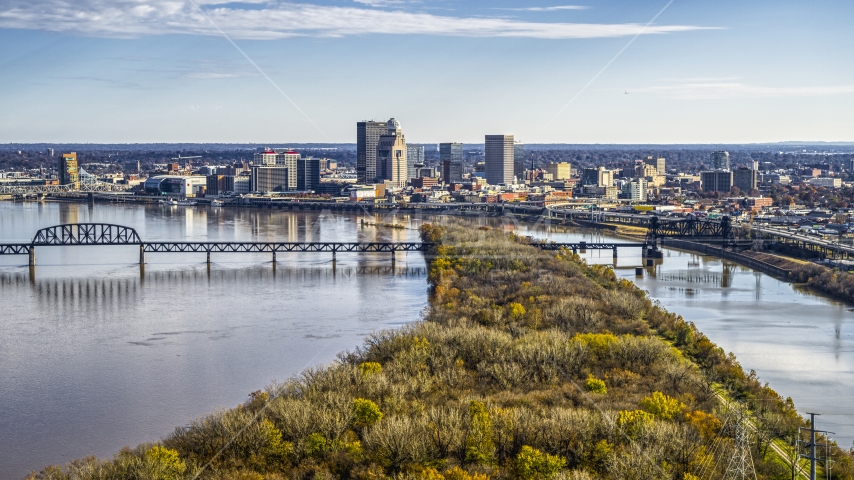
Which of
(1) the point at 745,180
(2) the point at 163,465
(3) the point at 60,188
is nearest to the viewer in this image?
(2) the point at 163,465

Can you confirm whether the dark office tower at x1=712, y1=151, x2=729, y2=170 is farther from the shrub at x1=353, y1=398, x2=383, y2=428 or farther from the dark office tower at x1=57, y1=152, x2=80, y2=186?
the shrub at x1=353, y1=398, x2=383, y2=428

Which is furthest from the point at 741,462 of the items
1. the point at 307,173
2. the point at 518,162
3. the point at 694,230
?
the point at 518,162

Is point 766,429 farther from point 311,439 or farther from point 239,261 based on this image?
point 239,261

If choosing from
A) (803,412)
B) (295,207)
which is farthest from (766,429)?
(295,207)

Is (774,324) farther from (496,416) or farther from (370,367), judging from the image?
(496,416)

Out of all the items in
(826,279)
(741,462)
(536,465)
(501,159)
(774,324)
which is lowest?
(774,324)

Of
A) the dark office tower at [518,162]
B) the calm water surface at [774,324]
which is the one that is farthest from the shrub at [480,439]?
the dark office tower at [518,162]
